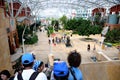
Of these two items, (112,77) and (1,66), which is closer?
(112,77)

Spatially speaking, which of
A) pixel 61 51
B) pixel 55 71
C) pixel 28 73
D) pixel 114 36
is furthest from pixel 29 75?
pixel 114 36

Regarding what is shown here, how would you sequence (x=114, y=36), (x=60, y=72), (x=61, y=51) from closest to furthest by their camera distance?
(x=60, y=72)
(x=61, y=51)
(x=114, y=36)

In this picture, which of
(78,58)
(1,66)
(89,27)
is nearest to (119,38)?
(89,27)

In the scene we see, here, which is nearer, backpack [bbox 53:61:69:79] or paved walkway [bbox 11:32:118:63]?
backpack [bbox 53:61:69:79]

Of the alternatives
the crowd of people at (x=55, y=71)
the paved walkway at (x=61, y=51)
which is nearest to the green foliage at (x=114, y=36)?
the paved walkway at (x=61, y=51)

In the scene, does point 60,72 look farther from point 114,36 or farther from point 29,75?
point 114,36

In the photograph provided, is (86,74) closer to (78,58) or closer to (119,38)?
(78,58)

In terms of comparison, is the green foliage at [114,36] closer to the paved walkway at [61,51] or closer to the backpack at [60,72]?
the paved walkway at [61,51]

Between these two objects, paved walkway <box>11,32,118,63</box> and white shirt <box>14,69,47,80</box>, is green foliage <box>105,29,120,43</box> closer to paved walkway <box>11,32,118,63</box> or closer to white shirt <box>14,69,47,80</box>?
paved walkway <box>11,32,118,63</box>

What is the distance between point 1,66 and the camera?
10.7 meters

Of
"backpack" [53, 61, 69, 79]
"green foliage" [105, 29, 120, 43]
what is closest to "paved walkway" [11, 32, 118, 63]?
"green foliage" [105, 29, 120, 43]

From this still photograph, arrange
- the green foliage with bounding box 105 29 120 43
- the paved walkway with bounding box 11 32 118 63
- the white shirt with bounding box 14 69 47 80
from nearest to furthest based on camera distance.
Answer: the white shirt with bounding box 14 69 47 80 → the paved walkway with bounding box 11 32 118 63 → the green foliage with bounding box 105 29 120 43

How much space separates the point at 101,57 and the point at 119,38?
1364cm

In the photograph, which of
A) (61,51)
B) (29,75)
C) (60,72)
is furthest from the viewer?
(61,51)
